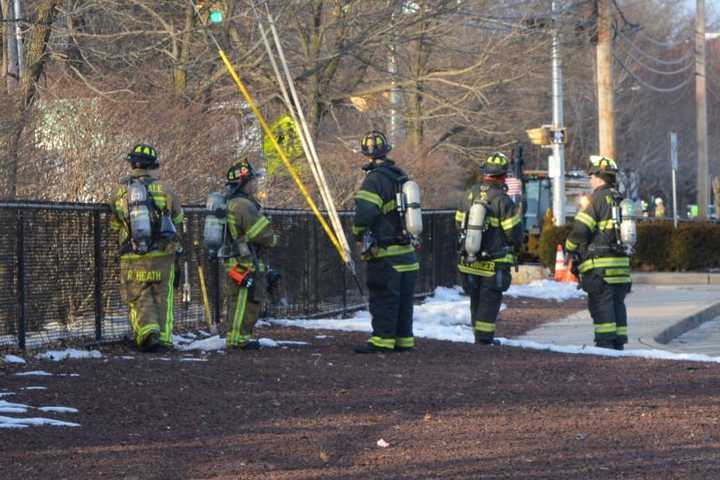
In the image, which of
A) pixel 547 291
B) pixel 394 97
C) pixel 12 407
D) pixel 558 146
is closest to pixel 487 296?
pixel 12 407

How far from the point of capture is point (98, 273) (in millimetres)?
11961

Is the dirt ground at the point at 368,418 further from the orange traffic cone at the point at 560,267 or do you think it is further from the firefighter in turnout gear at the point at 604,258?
the orange traffic cone at the point at 560,267

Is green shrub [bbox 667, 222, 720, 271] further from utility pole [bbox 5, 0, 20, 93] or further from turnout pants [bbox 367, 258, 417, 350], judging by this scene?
turnout pants [bbox 367, 258, 417, 350]

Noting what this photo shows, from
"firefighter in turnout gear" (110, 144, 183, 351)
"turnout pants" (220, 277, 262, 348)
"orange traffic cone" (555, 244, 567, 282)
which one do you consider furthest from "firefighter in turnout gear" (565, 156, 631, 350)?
"orange traffic cone" (555, 244, 567, 282)

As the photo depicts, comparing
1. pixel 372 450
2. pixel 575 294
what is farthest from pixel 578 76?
pixel 372 450

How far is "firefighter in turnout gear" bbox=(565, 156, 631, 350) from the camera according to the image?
13133 mm

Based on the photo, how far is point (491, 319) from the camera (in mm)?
13070

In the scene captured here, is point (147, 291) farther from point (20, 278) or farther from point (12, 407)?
point (12, 407)

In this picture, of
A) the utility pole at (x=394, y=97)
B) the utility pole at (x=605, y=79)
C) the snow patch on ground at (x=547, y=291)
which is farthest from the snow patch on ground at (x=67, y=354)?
the utility pole at (x=605, y=79)

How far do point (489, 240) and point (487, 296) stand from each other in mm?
534

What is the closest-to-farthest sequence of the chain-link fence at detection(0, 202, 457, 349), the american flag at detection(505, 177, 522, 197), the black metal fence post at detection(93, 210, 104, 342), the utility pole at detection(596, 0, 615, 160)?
the chain-link fence at detection(0, 202, 457, 349) < the black metal fence post at detection(93, 210, 104, 342) < the utility pole at detection(596, 0, 615, 160) < the american flag at detection(505, 177, 522, 197)

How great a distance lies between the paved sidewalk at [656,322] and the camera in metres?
15.0

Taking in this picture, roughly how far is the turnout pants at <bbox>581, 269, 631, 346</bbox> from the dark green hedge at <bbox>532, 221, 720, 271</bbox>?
Answer: 1484cm

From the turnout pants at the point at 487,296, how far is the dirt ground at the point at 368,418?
1173 mm
